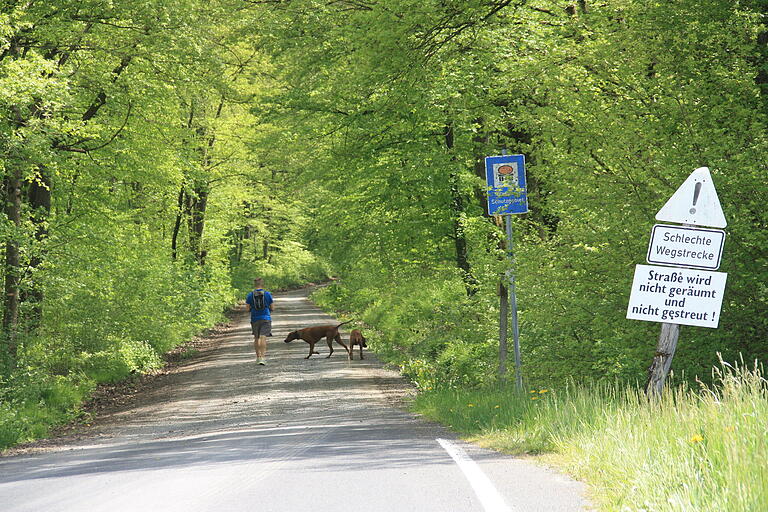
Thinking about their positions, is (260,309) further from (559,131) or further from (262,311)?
(559,131)

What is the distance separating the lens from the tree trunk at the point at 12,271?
1722 cm

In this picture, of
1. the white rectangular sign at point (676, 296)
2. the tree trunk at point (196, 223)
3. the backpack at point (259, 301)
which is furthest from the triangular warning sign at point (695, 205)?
the tree trunk at point (196, 223)

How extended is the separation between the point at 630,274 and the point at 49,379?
39.3 ft

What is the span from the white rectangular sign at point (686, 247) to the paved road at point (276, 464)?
2.34 metres

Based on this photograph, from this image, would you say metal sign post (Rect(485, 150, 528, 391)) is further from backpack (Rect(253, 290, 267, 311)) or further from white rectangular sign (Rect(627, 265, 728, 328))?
backpack (Rect(253, 290, 267, 311))

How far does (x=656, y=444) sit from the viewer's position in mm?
7160

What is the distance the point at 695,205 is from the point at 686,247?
49 cm

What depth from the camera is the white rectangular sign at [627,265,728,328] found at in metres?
8.40

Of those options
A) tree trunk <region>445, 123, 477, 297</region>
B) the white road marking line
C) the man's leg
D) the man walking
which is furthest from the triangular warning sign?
the man's leg

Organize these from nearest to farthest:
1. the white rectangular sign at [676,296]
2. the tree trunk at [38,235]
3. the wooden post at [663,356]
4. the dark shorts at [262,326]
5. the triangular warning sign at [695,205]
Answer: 1. the white rectangular sign at [676,296]
2. the triangular warning sign at [695,205]
3. the wooden post at [663,356]
4. the tree trunk at [38,235]
5. the dark shorts at [262,326]

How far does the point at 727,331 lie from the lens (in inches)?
433

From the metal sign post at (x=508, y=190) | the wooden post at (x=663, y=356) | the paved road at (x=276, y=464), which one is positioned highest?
the metal sign post at (x=508, y=190)

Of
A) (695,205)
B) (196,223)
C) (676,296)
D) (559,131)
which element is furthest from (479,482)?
(196,223)

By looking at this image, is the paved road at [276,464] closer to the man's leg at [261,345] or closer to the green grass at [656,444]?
the green grass at [656,444]
